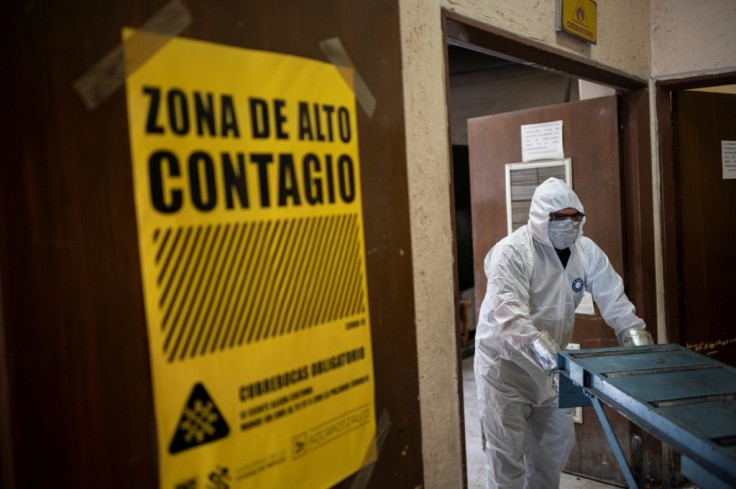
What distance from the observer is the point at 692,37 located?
2.54 m

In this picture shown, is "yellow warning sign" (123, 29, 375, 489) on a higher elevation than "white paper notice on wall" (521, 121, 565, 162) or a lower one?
lower

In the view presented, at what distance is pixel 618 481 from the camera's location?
265cm

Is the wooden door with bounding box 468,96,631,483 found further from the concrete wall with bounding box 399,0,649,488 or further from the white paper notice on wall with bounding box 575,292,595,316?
the concrete wall with bounding box 399,0,649,488

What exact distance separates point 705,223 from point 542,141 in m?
0.92

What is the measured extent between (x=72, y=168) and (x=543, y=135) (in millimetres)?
2435

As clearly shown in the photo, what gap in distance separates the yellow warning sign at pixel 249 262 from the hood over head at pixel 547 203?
4.07ft

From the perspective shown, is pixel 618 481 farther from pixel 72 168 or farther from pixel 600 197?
pixel 72 168

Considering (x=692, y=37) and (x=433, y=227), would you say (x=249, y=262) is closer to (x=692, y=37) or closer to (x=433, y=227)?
(x=433, y=227)

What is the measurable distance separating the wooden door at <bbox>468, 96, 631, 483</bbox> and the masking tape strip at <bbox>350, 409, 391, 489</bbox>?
5.82 feet

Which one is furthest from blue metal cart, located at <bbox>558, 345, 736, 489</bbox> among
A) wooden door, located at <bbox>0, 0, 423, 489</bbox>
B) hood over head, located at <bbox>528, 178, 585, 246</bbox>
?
wooden door, located at <bbox>0, 0, 423, 489</bbox>

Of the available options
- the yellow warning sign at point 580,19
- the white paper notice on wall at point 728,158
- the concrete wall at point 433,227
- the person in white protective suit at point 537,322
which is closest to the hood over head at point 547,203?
the person in white protective suit at point 537,322

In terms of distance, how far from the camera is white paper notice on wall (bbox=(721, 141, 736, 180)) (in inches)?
109

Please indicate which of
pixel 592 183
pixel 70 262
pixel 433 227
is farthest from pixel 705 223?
pixel 70 262

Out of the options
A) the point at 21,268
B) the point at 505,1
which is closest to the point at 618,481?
the point at 505,1
